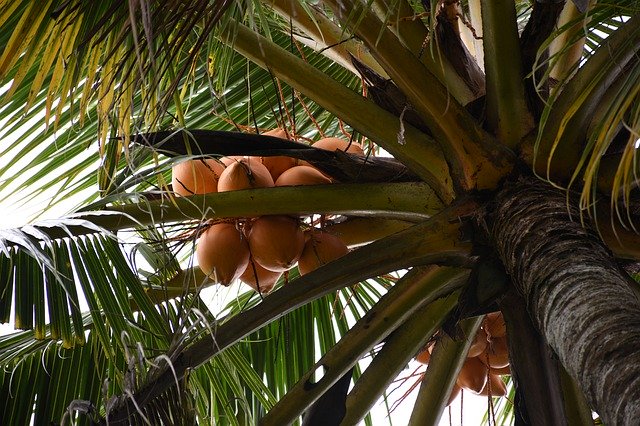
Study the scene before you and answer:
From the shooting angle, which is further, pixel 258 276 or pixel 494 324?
pixel 494 324

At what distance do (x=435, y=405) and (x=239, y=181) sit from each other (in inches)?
23.1

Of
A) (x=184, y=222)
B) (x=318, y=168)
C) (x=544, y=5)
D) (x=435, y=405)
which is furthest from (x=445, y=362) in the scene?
(x=544, y=5)

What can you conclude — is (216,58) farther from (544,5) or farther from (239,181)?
(544,5)

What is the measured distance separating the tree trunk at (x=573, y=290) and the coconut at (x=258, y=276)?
1.68 feet

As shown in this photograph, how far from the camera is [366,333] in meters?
1.56

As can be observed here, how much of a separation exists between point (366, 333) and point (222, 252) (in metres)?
0.33

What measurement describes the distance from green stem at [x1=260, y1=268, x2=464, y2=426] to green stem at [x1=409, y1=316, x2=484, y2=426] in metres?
0.12

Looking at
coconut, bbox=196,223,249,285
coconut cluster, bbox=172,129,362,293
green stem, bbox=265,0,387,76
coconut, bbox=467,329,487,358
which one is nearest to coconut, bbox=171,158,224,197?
coconut cluster, bbox=172,129,362,293

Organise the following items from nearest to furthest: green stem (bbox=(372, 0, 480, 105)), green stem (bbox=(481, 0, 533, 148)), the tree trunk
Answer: the tree trunk, green stem (bbox=(481, 0, 533, 148)), green stem (bbox=(372, 0, 480, 105))

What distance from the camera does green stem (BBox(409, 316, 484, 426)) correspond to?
1.75 m

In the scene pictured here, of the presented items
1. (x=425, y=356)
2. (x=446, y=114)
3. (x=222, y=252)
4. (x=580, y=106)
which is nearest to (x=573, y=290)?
(x=580, y=106)

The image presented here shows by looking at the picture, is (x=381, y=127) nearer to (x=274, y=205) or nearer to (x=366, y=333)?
(x=274, y=205)

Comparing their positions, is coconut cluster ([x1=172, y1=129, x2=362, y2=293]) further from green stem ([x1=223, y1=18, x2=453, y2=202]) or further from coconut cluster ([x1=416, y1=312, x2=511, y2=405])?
coconut cluster ([x1=416, y1=312, x2=511, y2=405])

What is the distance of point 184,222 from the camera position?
1.75 meters
